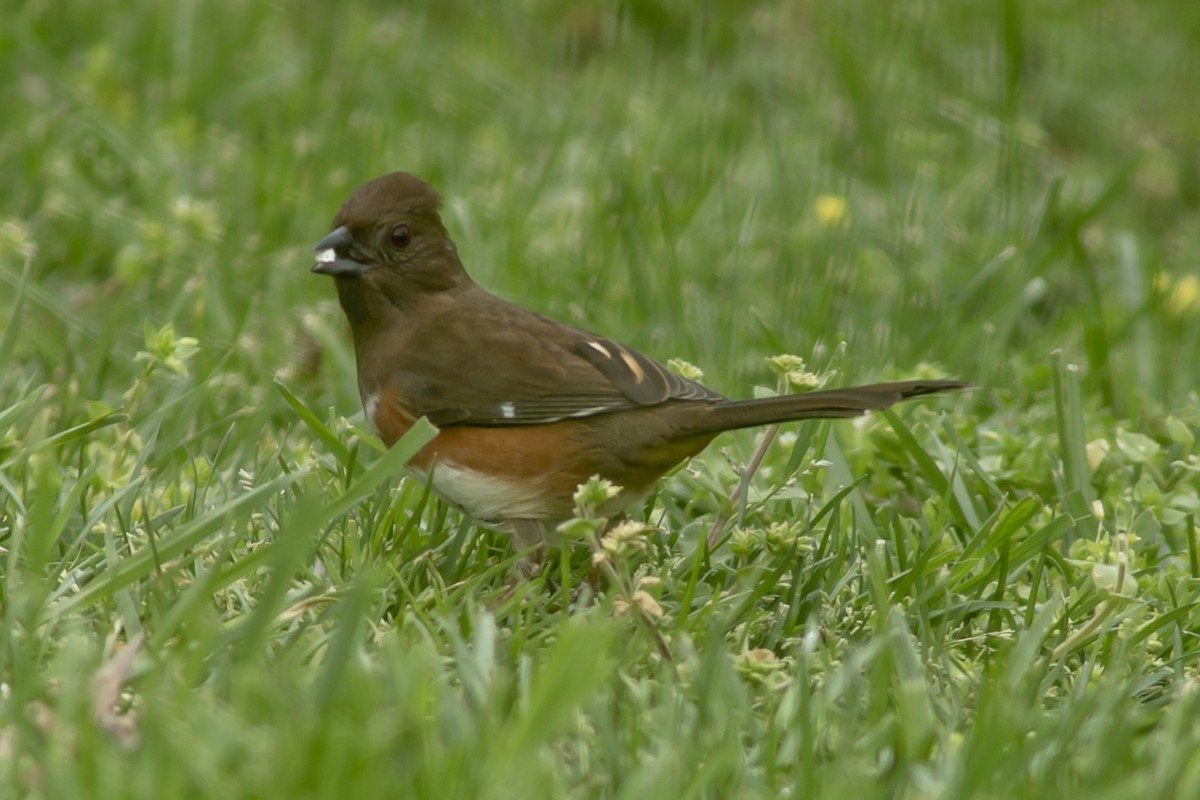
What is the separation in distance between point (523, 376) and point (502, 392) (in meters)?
0.07

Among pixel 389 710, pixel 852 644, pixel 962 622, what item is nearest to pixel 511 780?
pixel 389 710

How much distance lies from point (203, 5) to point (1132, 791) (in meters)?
5.74

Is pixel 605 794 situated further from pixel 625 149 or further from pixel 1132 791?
pixel 625 149

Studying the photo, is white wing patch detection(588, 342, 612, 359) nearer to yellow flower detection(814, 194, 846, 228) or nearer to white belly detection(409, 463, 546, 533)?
white belly detection(409, 463, 546, 533)

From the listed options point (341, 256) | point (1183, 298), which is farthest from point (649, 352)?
point (1183, 298)

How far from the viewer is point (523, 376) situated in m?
4.36

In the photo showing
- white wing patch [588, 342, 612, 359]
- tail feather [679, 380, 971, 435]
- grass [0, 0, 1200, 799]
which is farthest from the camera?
→ white wing patch [588, 342, 612, 359]

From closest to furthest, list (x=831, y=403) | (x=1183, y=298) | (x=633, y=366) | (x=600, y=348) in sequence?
(x=831, y=403), (x=633, y=366), (x=600, y=348), (x=1183, y=298)

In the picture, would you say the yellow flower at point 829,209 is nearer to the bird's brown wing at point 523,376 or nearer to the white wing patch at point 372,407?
the bird's brown wing at point 523,376

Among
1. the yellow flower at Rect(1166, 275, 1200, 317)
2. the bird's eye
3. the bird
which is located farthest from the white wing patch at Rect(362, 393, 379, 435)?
the yellow flower at Rect(1166, 275, 1200, 317)

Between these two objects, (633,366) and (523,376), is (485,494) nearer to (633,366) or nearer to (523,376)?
(523,376)

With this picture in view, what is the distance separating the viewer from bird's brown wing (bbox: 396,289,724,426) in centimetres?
427

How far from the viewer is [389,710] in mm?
2758

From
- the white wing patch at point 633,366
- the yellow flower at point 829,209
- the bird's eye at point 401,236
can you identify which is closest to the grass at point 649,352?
the yellow flower at point 829,209
